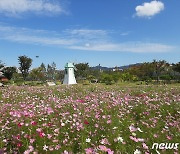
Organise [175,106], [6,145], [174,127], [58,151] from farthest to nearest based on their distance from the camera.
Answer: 1. [175,106]
2. [174,127]
3. [6,145]
4. [58,151]

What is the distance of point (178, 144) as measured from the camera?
370 cm

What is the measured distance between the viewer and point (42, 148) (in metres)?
3.46

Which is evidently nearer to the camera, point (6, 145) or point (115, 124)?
point (6, 145)

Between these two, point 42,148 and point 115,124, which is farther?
point 115,124

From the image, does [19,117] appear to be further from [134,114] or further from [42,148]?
[134,114]

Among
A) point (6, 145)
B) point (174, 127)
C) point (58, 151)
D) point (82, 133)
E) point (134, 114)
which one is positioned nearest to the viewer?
point (58, 151)

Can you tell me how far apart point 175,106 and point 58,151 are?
13.8ft

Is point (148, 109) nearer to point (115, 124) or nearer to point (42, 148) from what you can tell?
point (115, 124)

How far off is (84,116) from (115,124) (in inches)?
27.8

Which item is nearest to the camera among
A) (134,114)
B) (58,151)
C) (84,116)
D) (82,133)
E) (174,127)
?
(58,151)

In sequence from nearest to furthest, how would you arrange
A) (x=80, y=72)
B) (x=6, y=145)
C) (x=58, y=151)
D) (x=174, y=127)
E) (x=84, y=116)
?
(x=58, y=151) → (x=6, y=145) → (x=174, y=127) → (x=84, y=116) → (x=80, y=72)

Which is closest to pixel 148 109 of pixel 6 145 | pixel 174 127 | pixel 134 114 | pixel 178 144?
pixel 134 114

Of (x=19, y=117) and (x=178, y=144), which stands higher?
(x=19, y=117)

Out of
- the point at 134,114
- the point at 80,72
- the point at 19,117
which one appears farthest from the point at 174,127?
the point at 80,72
